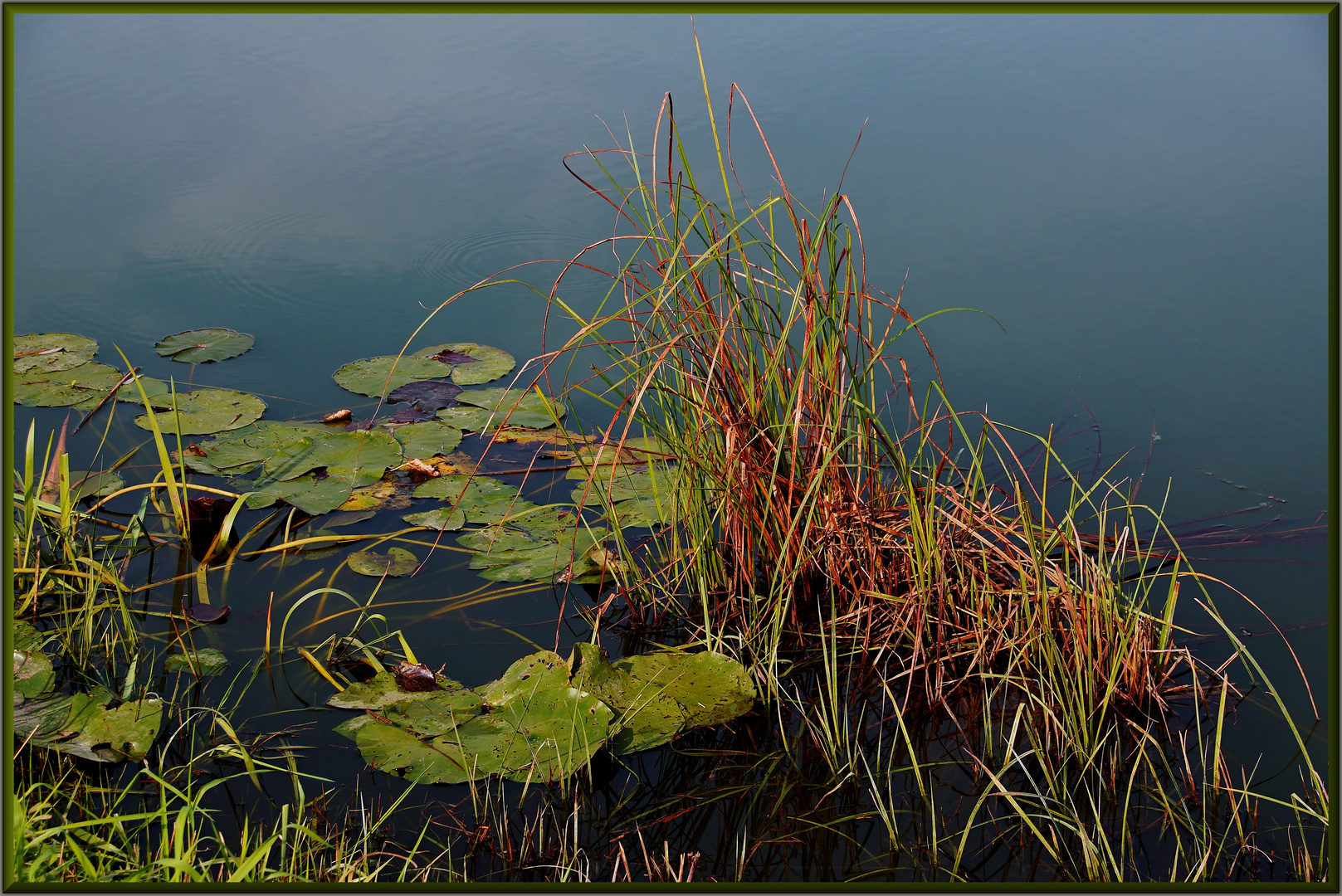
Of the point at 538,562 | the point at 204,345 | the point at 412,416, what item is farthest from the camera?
the point at 204,345

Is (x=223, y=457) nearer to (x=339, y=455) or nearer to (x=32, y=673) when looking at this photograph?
(x=339, y=455)

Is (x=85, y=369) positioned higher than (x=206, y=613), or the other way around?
(x=85, y=369)

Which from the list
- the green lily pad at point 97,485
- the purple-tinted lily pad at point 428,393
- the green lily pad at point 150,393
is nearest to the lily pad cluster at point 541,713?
the green lily pad at point 97,485

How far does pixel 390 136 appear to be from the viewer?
207 inches

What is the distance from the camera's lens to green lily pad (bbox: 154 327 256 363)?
3.42 m

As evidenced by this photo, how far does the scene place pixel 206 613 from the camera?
85.4 inches

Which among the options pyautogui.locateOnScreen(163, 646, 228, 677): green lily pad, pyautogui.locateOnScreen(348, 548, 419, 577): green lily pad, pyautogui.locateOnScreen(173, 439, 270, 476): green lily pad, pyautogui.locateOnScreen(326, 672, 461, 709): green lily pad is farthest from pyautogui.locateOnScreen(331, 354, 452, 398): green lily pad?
pyautogui.locateOnScreen(326, 672, 461, 709): green lily pad

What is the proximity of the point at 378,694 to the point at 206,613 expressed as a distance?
0.61 metres

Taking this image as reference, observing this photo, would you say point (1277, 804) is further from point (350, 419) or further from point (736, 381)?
point (350, 419)

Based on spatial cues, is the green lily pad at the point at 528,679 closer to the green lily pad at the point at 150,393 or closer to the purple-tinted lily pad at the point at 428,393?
the purple-tinted lily pad at the point at 428,393

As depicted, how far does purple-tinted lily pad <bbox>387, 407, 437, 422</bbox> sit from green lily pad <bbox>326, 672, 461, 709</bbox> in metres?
1.26

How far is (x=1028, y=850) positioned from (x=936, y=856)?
0.17 metres

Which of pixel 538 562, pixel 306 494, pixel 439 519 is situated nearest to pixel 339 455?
pixel 306 494

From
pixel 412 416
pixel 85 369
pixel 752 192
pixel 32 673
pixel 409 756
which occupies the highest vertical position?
pixel 752 192
